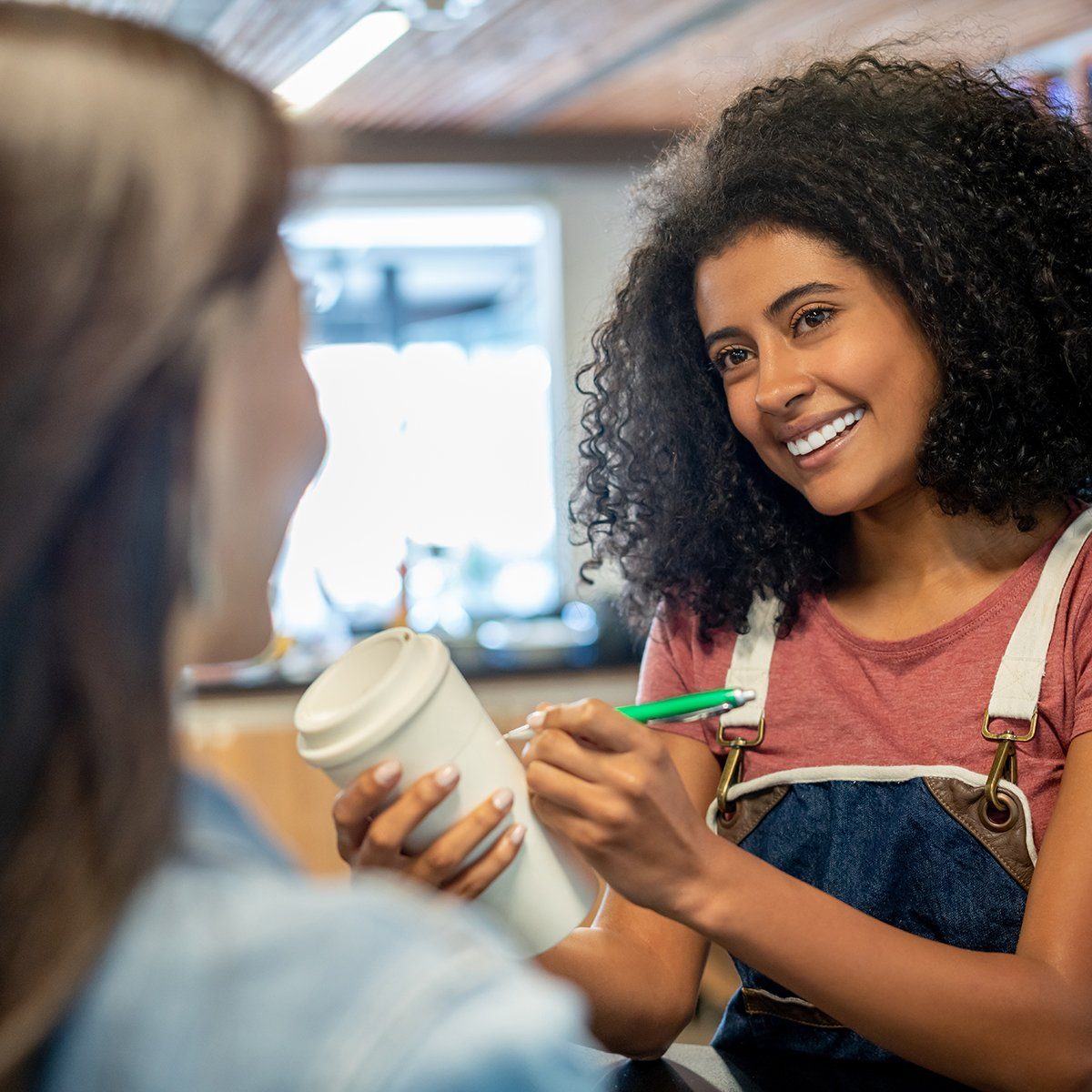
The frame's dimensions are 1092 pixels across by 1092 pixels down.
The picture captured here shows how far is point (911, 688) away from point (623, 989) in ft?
1.36

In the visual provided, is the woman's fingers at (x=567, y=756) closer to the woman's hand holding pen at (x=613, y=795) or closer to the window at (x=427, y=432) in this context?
the woman's hand holding pen at (x=613, y=795)

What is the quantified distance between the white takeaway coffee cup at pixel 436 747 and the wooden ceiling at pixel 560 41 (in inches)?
141

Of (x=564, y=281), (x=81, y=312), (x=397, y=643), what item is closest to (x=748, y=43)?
(x=564, y=281)

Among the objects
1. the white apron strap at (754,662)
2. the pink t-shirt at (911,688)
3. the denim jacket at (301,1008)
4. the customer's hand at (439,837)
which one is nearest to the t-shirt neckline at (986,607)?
the pink t-shirt at (911,688)

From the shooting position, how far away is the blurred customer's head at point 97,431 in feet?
1.49

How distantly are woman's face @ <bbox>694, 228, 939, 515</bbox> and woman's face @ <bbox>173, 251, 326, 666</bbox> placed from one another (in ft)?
2.41

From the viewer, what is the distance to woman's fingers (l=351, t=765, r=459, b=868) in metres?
0.82

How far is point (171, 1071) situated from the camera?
16.6 inches

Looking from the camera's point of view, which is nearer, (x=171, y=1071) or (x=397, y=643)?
(x=171, y=1071)

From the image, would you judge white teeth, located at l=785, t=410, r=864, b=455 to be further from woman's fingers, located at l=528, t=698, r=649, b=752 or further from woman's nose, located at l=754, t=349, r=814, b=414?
woman's fingers, located at l=528, t=698, r=649, b=752

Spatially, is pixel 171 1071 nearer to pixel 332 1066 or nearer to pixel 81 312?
pixel 332 1066

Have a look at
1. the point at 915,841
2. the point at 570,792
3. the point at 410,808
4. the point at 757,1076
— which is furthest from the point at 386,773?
the point at 915,841

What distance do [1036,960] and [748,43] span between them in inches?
175

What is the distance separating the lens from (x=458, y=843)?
2.73ft
